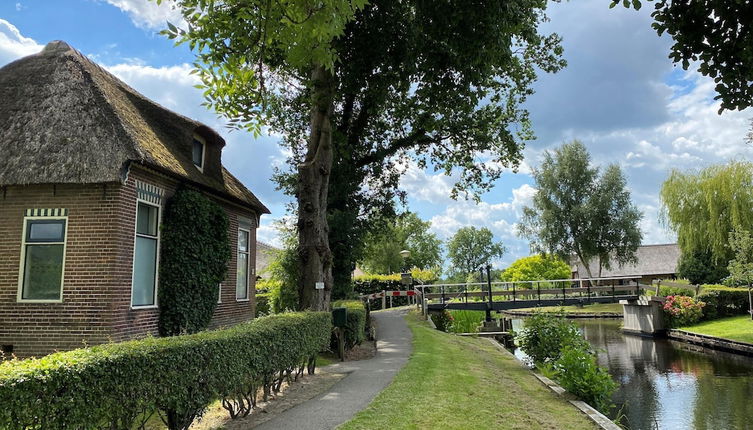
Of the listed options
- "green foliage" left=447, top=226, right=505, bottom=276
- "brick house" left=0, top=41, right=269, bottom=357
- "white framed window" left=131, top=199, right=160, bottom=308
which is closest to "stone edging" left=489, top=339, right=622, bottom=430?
"brick house" left=0, top=41, right=269, bottom=357

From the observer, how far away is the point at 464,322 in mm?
24719

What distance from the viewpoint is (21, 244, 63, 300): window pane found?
10.6m

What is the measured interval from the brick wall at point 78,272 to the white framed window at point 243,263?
598cm

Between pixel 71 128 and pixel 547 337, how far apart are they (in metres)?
12.0

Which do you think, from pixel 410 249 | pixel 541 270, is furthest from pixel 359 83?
pixel 410 249

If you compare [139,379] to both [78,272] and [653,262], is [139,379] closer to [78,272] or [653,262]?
[78,272]

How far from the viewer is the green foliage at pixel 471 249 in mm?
96812

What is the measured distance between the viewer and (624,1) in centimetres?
723

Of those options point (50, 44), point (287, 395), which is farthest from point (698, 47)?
point (50, 44)

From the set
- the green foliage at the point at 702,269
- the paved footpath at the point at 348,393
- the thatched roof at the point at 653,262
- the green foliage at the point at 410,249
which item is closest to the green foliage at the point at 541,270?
the thatched roof at the point at 653,262

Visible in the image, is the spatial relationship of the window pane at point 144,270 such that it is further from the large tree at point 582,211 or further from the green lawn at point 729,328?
the large tree at point 582,211

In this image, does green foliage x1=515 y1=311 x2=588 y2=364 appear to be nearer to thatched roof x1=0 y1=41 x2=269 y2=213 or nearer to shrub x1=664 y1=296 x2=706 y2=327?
thatched roof x1=0 y1=41 x2=269 y2=213

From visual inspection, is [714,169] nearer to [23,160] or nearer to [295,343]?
[295,343]

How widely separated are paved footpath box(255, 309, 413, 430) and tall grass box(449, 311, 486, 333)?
30.3 feet
